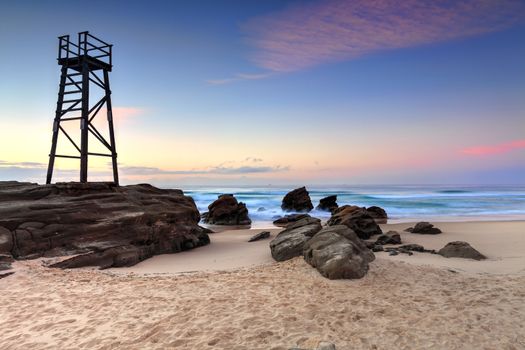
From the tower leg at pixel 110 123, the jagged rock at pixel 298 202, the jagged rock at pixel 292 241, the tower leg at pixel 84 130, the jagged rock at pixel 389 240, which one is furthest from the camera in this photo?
the jagged rock at pixel 298 202

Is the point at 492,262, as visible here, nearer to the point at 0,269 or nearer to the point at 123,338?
the point at 123,338

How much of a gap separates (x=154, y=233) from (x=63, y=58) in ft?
26.3

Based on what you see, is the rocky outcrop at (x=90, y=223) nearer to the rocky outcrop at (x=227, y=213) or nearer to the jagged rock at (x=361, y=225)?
the jagged rock at (x=361, y=225)

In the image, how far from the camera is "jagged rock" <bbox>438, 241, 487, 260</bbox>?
10.6 metres

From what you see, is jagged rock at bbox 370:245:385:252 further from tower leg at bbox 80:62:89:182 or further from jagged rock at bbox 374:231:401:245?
tower leg at bbox 80:62:89:182

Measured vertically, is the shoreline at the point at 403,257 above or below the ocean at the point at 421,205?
above

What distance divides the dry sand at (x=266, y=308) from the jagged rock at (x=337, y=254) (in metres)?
0.23

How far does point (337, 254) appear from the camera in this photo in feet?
26.8

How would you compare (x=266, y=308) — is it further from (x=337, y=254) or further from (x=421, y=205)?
(x=421, y=205)

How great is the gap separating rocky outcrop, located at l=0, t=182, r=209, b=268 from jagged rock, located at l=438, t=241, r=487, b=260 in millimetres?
8608

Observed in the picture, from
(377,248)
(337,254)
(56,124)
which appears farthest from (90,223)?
(377,248)

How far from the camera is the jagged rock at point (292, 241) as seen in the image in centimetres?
998

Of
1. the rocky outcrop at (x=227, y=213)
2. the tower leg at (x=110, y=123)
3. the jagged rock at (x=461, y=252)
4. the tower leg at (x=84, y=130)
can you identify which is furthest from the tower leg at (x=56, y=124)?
the jagged rock at (x=461, y=252)

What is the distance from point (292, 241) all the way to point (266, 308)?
4244 millimetres
